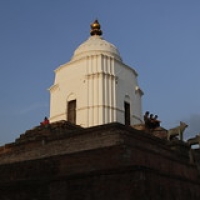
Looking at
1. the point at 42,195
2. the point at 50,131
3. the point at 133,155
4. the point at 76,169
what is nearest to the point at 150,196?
the point at 133,155

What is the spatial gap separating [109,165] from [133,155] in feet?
2.42

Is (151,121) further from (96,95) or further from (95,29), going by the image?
(95,29)

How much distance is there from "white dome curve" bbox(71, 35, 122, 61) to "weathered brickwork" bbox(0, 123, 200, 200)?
8.28 meters

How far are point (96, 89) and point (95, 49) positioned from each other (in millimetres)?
2548

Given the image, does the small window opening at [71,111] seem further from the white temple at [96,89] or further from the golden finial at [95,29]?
the golden finial at [95,29]

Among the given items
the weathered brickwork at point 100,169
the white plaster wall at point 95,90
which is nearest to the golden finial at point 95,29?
the white plaster wall at point 95,90

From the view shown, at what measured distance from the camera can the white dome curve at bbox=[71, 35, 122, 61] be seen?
2100 cm

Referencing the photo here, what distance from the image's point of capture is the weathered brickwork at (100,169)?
417 inches

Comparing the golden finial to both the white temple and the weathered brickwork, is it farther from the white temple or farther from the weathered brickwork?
the weathered brickwork

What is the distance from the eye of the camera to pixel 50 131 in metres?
14.5

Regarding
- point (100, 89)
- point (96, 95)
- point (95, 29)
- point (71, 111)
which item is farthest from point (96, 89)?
point (95, 29)

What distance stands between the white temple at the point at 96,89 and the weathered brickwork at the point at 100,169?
5.93 meters

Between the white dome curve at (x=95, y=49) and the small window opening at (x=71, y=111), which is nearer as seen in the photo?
the small window opening at (x=71, y=111)

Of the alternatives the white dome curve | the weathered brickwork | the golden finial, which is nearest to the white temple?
the white dome curve
